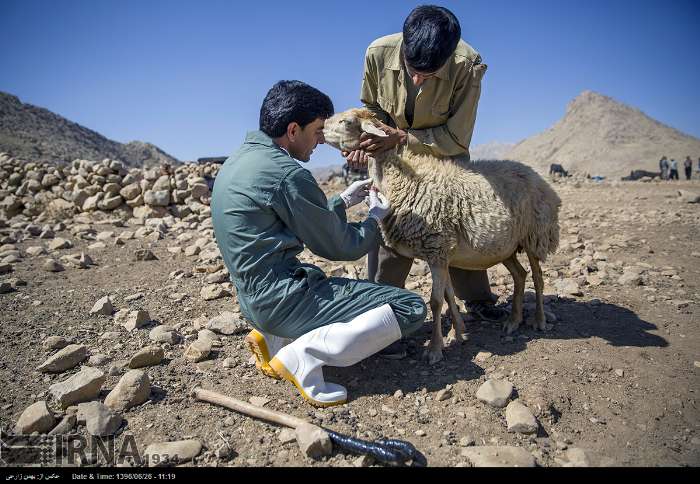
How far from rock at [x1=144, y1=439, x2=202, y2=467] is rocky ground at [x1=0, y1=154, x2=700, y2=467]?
0.02 m

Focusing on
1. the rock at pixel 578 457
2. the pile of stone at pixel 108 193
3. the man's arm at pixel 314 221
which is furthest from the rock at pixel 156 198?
the rock at pixel 578 457

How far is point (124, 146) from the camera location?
29.6 meters

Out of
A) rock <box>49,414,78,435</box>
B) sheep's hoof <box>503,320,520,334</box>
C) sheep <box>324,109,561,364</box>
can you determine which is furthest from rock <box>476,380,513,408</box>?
rock <box>49,414,78,435</box>

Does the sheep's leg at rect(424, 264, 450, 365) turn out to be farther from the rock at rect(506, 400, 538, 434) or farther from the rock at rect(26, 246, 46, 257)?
the rock at rect(26, 246, 46, 257)

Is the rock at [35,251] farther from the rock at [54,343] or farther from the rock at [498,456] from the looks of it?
the rock at [498,456]

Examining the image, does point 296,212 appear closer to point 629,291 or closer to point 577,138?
point 629,291

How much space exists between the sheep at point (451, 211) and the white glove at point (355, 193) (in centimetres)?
27

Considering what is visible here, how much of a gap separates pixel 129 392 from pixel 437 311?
2.36 metres

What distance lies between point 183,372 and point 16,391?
1.10 metres

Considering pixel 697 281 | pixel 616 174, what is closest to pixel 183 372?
pixel 697 281

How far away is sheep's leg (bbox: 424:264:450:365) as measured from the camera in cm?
356

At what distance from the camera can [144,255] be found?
637cm

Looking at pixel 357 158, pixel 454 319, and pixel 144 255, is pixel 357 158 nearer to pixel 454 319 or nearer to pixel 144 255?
pixel 454 319

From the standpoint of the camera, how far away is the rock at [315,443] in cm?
238
